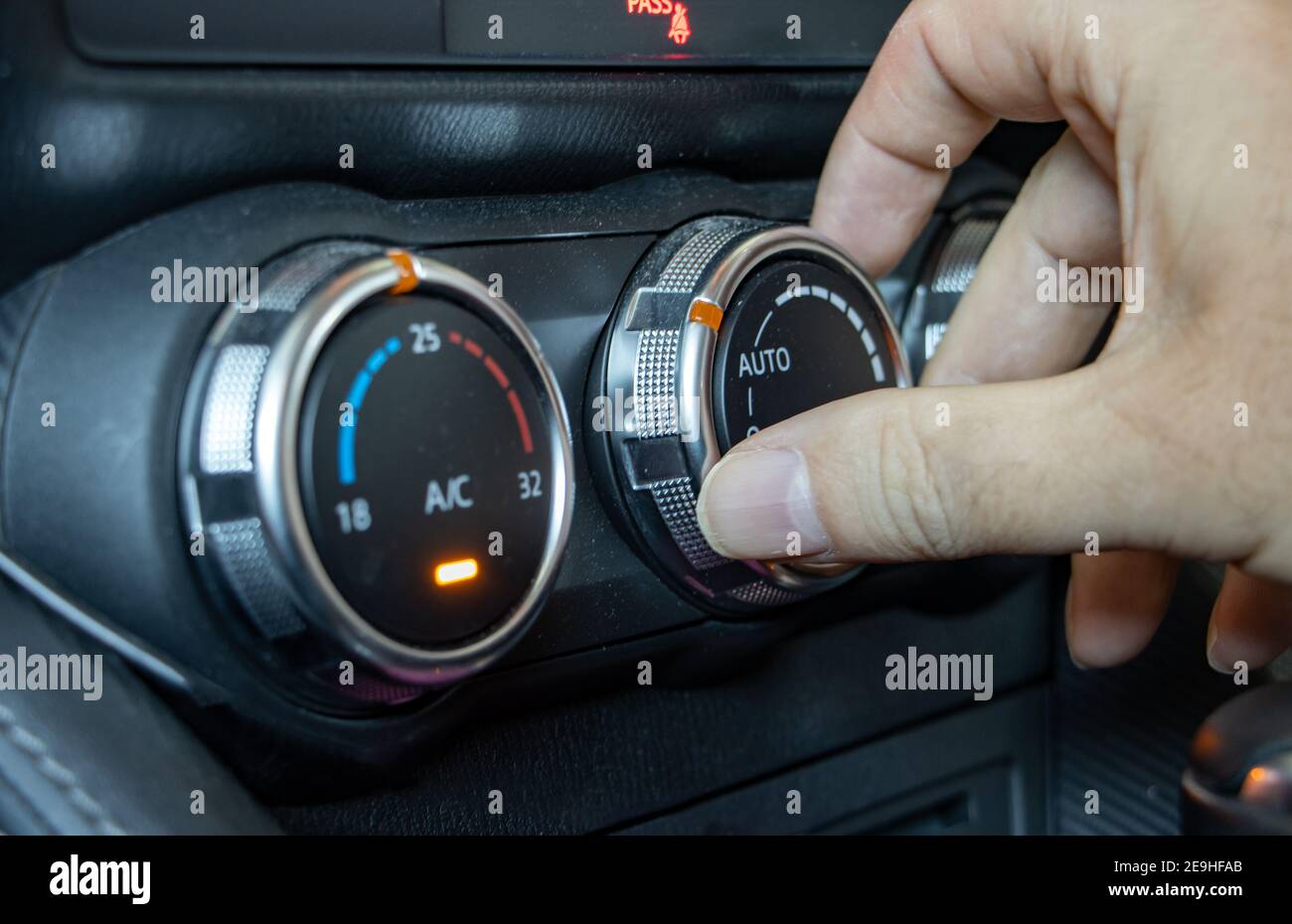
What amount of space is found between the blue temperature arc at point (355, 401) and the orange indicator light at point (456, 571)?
60mm

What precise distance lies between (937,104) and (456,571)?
0.47m

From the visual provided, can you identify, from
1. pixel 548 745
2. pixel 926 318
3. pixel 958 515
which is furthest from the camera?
pixel 926 318

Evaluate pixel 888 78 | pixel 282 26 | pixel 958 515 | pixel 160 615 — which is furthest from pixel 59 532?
pixel 888 78

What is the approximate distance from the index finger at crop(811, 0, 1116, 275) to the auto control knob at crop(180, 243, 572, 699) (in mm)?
326

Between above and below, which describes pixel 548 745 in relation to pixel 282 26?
below

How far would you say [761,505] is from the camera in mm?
654

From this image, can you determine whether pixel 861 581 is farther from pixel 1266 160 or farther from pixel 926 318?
pixel 1266 160

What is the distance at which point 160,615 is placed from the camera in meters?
0.57

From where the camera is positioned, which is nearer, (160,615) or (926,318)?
(160,615)

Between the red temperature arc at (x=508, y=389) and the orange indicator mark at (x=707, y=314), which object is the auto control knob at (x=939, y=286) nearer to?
the orange indicator mark at (x=707, y=314)

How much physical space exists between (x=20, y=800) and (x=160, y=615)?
0.31 ft

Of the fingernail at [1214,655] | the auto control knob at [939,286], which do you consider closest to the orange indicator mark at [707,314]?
the auto control knob at [939,286]

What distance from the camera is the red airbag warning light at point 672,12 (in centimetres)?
72
